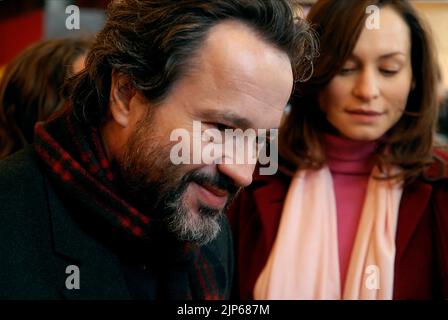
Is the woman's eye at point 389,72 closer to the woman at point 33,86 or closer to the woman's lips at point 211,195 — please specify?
the woman's lips at point 211,195

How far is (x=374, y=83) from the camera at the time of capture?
155 centimetres

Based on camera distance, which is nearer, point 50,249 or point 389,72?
point 50,249

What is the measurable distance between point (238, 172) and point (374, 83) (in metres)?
0.55

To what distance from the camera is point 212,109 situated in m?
1.17

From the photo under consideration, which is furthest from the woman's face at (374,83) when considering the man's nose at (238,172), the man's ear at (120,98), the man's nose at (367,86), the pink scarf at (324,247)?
the man's ear at (120,98)

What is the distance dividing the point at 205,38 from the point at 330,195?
67 cm

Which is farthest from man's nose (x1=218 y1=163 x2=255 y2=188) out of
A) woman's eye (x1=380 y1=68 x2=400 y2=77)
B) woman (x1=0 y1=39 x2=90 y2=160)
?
woman (x1=0 y1=39 x2=90 y2=160)

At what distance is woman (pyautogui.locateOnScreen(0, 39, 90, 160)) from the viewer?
1815mm

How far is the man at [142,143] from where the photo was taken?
117 centimetres

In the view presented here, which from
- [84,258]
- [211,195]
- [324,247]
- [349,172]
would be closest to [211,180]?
[211,195]

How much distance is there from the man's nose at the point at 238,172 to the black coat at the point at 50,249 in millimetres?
235

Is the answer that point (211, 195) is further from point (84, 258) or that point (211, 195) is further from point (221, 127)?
point (84, 258)

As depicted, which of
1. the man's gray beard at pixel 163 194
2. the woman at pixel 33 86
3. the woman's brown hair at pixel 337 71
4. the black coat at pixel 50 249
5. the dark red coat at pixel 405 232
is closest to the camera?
the black coat at pixel 50 249

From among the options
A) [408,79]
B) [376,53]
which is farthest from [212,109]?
[408,79]
